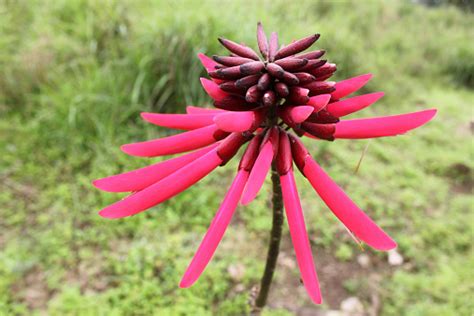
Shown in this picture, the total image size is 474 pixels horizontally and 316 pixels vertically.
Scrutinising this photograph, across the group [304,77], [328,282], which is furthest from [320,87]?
[328,282]

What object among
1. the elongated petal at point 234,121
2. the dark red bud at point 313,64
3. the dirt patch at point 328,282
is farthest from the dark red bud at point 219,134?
the dirt patch at point 328,282

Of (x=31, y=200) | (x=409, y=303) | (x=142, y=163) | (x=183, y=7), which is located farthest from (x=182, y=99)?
(x=409, y=303)

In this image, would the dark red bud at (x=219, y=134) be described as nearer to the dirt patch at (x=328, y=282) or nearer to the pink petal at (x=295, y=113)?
the pink petal at (x=295, y=113)

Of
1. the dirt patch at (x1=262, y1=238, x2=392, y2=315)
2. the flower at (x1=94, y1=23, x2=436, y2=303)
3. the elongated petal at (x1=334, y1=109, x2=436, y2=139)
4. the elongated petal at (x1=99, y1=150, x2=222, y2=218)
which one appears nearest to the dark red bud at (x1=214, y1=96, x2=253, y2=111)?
the flower at (x1=94, y1=23, x2=436, y2=303)

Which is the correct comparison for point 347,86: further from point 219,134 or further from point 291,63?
point 219,134

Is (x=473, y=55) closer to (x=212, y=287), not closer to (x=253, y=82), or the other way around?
(x=212, y=287)

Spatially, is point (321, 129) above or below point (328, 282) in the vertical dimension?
above

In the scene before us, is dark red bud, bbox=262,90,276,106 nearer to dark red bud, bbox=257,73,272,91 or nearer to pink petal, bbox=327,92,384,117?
dark red bud, bbox=257,73,272,91
